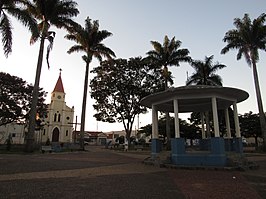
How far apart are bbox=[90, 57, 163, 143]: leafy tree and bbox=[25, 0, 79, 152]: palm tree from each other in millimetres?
9882

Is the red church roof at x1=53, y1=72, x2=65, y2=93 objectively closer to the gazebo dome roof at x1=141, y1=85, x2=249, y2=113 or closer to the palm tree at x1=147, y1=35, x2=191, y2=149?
the palm tree at x1=147, y1=35, x2=191, y2=149

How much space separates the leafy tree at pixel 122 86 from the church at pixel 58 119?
3099cm

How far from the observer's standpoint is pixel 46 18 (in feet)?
75.9

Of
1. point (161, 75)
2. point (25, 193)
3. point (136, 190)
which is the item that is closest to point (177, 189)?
point (136, 190)

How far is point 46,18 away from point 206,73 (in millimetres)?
22937

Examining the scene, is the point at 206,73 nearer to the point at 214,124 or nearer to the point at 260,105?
the point at 260,105

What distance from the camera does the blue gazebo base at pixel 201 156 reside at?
12250 millimetres

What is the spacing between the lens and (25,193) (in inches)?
238

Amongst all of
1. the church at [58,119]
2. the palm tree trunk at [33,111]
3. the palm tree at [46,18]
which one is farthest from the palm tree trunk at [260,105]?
the church at [58,119]

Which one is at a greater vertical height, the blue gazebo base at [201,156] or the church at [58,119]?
the church at [58,119]

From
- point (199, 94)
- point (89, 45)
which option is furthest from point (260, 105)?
point (89, 45)

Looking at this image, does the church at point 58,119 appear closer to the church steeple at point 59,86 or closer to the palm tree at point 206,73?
the church steeple at point 59,86

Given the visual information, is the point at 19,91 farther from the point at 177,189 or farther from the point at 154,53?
the point at 177,189

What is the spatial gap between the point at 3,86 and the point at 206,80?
1173 inches
